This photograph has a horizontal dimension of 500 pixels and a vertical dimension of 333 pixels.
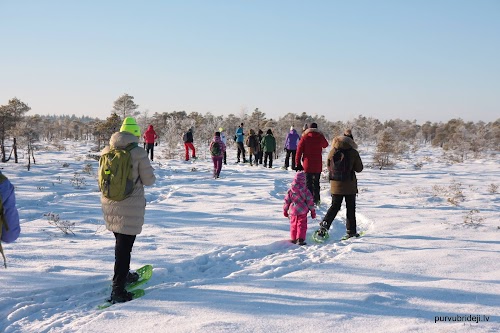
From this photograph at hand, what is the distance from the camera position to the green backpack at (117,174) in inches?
154

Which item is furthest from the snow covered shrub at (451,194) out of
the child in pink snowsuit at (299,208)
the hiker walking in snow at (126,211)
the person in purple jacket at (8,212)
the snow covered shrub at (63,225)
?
the person in purple jacket at (8,212)

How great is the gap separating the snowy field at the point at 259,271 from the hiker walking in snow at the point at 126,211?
11.9 inches

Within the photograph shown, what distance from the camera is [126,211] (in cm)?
401

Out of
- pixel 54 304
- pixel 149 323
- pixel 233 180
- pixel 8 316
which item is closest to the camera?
pixel 149 323

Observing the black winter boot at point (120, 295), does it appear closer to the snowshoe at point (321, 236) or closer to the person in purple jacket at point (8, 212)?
the person in purple jacket at point (8, 212)

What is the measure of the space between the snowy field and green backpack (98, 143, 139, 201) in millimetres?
1144

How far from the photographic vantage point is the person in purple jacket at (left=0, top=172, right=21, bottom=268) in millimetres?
3115

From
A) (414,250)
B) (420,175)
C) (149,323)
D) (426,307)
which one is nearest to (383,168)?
(420,175)

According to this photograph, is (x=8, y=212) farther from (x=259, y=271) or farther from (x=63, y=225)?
(x=63, y=225)

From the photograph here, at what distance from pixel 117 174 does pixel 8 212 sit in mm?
1024

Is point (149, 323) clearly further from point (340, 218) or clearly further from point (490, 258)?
point (340, 218)

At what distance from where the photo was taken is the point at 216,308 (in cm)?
370

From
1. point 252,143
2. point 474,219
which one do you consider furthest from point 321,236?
point 252,143

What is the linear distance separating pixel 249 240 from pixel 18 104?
713 inches
